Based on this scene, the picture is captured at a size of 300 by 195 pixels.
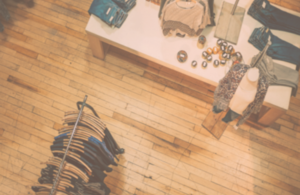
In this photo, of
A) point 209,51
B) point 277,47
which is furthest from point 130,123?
point 277,47

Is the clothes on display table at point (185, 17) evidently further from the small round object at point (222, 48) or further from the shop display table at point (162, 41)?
the small round object at point (222, 48)

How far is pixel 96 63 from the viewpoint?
3.39 metres

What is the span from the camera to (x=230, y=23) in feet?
9.73

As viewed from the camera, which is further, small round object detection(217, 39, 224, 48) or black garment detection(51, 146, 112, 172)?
small round object detection(217, 39, 224, 48)

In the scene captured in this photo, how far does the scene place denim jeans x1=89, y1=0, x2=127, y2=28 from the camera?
2.83m

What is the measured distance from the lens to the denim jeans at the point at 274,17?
9.69 feet

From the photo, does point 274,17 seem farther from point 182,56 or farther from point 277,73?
point 182,56

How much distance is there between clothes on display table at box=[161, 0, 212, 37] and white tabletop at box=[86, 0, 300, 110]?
14 centimetres

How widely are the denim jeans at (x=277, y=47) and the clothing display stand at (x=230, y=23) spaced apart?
0.74 feet

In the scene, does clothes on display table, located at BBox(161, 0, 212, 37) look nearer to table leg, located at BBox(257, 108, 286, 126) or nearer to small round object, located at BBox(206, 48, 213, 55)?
small round object, located at BBox(206, 48, 213, 55)

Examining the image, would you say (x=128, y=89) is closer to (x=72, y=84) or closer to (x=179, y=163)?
(x=72, y=84)

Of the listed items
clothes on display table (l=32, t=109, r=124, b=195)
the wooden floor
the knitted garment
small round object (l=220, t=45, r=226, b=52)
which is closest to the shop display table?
small round object (l=220, t=45, r=226, b=52)

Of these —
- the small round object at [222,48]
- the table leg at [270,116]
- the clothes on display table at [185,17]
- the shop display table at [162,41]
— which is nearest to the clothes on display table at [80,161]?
the shop display table at [162,41]

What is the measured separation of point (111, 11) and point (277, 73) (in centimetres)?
217
